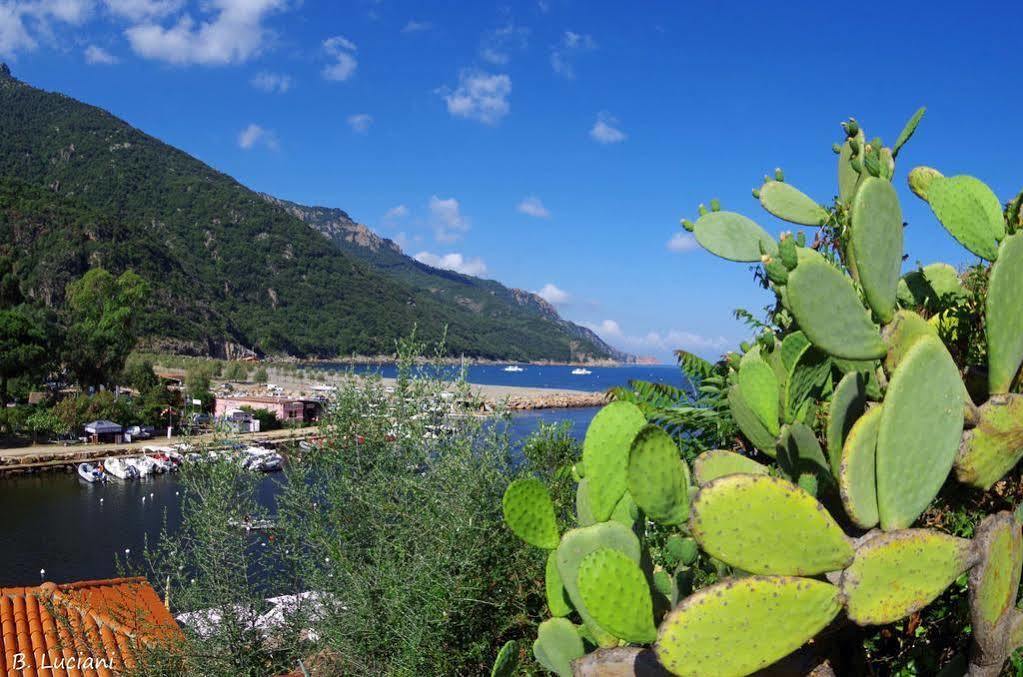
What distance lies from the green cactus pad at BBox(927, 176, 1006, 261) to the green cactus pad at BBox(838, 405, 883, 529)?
1.85 ft

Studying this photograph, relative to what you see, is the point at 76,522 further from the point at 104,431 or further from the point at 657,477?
the point at 657,477

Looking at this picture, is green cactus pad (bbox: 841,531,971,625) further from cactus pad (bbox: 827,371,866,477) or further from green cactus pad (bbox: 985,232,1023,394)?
green cactus pad (bbox: 985,232,1023,394)

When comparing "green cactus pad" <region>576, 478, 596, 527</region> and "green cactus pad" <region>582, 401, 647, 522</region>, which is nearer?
"green cactus pad" <region>582, 401, 647, 522</region>

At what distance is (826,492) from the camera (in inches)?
64.4

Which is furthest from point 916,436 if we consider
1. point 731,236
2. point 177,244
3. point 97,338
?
point 177,244

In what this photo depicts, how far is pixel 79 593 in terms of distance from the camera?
6484 mm

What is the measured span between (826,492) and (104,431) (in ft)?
113

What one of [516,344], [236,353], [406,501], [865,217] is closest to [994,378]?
[865,217]

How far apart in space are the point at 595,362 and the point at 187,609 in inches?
6576

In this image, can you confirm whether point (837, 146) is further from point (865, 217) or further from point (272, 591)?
point (272, 591)

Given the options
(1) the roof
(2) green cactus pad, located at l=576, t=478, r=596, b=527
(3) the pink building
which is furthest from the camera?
(3) the pink building

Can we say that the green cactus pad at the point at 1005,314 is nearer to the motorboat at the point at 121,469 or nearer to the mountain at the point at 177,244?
the motorboat at the point at 121,469

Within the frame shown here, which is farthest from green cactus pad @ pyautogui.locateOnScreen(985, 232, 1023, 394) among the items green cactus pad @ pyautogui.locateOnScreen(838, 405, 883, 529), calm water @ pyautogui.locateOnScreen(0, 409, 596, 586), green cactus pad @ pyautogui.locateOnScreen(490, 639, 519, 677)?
calm water @ pyautogui.locateOnScreen(0, 409, 596, 586)

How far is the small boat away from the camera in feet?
82.4
